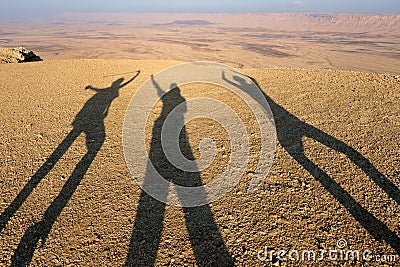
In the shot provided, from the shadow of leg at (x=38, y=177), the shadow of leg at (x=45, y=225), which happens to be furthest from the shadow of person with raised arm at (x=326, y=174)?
the shadow of leg at (x=38, y=177)

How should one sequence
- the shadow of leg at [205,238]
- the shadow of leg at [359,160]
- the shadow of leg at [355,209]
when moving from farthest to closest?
the shadow of leg at [359,160]
the shadow of leg at [355,209]
the shadow of leg at [205,238]

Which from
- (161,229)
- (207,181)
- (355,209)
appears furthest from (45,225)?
(355,209)

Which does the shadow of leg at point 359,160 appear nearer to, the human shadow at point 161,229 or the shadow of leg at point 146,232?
the human shadow at point 161,229

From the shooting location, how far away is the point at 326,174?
16.9 ft

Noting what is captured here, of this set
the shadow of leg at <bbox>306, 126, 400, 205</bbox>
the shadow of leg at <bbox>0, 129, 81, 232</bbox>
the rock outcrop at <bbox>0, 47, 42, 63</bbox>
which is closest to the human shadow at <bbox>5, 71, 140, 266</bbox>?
the shadow of leg at <bbox>0, 129, 81, 232</bbox>

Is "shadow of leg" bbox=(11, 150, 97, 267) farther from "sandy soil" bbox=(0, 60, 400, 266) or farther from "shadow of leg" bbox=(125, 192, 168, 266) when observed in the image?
"shadow of leg" bbox=(125, 192, 168, 266)

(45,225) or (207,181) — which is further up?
(207,181)

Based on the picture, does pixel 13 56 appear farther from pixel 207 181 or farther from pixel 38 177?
pixel 207 181

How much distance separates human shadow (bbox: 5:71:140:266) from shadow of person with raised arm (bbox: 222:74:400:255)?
4.35m

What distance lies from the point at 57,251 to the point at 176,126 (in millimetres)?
4550

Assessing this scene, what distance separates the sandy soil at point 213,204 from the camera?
12.3ft

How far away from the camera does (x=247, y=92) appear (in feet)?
35.6

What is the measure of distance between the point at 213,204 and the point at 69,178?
2.84 meters

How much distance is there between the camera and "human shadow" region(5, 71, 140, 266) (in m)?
3.91
